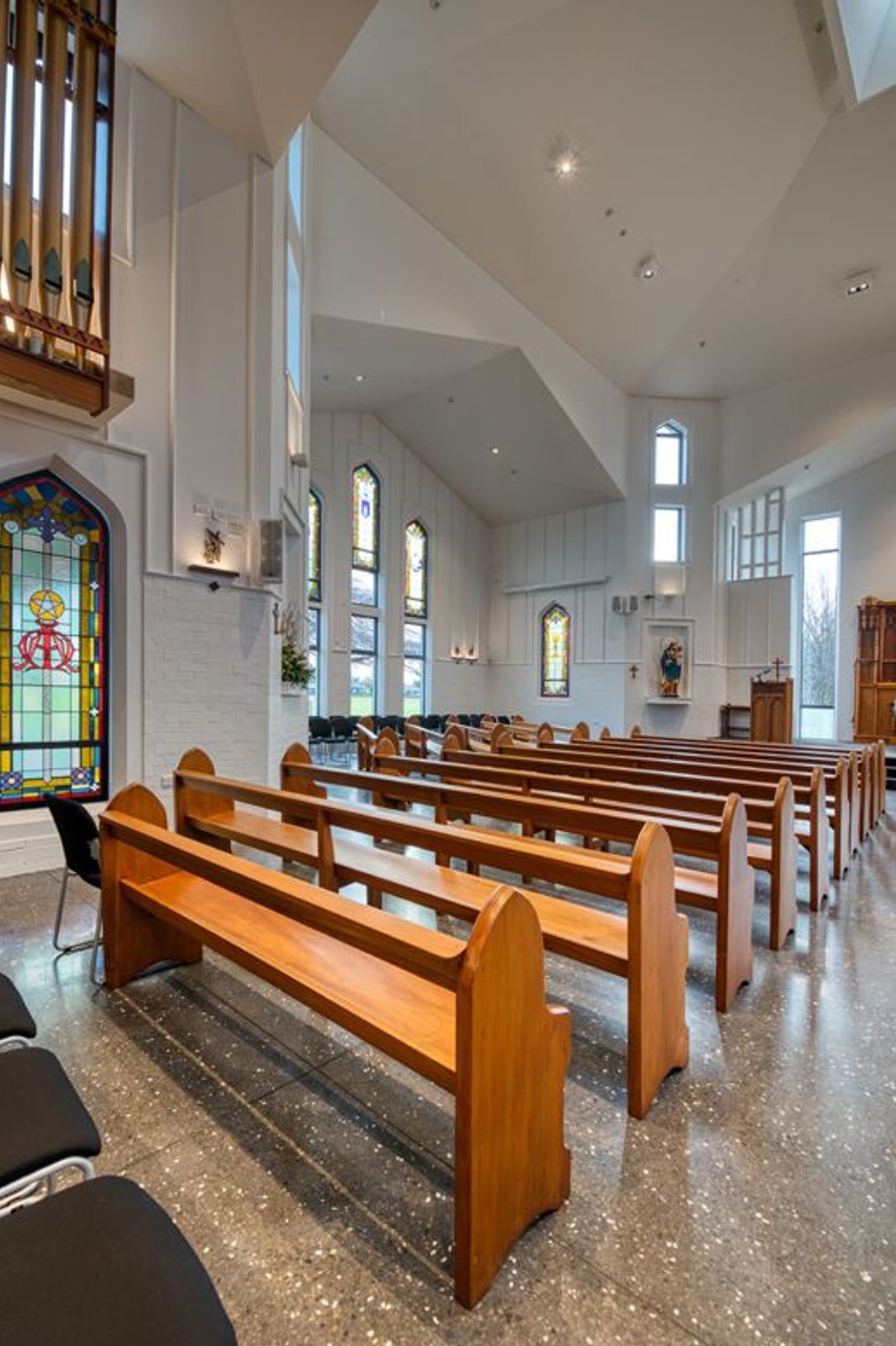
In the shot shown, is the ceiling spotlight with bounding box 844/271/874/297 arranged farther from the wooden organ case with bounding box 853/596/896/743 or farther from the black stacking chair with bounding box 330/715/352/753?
the black stacking chair with bounding box 330/715/352/753

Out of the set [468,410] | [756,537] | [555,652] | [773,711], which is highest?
[468,410]

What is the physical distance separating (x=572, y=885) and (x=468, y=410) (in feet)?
32.5

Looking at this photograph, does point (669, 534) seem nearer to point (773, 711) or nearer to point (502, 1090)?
point (773, 711)

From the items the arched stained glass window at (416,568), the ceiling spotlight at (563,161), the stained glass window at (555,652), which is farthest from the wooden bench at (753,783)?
the stained glass window at (555,652)

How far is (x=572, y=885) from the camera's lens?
178 centimetres

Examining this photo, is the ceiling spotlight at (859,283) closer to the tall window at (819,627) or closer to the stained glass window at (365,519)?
the tall window at (819,627)

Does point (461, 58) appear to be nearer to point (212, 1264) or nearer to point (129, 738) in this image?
point (129, 738)

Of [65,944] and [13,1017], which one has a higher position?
[13,1017]

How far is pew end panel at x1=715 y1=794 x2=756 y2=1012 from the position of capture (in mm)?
2064

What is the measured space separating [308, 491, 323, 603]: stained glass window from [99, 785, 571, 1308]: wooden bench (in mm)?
8897

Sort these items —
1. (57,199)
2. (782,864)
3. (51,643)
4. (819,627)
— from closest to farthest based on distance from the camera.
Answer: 1. (782,864)
2. (57,199)
3. (51,643)
4. (819,627)

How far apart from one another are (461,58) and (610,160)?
1.96 m

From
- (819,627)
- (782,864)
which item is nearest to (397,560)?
(819,627)

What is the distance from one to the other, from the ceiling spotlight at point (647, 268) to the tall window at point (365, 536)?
5.27m
